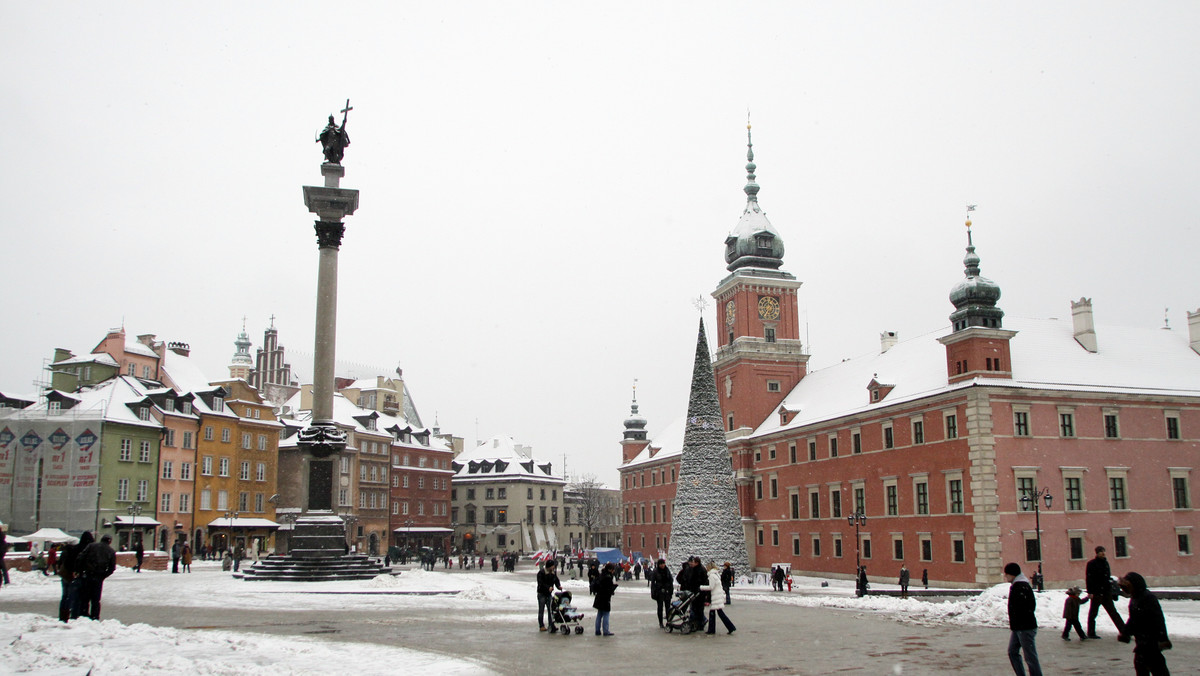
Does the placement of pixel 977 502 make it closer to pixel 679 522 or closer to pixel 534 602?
pixel 679 522

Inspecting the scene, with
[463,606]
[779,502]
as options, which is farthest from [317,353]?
[779,502]

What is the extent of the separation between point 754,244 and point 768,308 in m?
5.01

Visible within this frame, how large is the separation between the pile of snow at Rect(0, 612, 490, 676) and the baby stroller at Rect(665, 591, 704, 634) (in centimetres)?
669

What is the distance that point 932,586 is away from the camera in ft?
150

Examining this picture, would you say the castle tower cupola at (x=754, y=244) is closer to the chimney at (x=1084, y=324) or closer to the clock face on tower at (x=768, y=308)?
the clock face on tower at (x=768, y=308)

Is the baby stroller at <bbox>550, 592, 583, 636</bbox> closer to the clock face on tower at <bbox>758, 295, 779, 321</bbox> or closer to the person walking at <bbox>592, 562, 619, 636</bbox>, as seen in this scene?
the person walking at <bbox>592, 562, 619, 636</bbox>

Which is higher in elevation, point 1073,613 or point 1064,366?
point 1064,366

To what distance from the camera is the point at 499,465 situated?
10500cm

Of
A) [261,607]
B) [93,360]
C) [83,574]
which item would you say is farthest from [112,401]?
[83,574]

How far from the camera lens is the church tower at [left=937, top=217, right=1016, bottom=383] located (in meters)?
44.7

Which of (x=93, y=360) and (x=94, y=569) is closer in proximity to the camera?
(x=94, y=569)

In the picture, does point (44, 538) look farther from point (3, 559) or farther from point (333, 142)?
point (333, 142)

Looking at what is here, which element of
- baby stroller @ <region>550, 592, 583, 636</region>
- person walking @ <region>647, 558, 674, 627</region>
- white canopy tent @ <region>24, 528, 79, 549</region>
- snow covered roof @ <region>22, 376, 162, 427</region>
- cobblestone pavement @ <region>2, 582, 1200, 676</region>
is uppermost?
snow covered roof @ <region>22, 376, 162, 427</region>

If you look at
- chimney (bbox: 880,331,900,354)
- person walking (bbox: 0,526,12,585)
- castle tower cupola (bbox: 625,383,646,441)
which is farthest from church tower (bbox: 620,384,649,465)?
person walking (bbox: 0,526,12,585)
